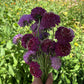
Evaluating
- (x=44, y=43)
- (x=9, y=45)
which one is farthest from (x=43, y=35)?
(x=9, y=45)

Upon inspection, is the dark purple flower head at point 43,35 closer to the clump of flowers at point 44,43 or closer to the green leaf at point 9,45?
the clump of flowers at point 44,43

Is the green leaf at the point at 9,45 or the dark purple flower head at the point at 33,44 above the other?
the dark purple flower head at the point at 33,44

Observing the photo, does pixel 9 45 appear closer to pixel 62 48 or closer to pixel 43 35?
pixel 43 35

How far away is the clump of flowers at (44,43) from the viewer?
74 centimetres

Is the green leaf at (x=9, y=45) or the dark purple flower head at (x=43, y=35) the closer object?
the dark purple flower head at (x=43, y=35)

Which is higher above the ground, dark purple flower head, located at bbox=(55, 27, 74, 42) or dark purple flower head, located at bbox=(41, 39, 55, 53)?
dark purple flower head, located at bbox=(55, 27, 74, 42)

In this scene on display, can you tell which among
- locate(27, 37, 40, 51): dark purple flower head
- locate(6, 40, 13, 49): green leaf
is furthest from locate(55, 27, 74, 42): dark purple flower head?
locate(6, 40, 13, 49): green leaf

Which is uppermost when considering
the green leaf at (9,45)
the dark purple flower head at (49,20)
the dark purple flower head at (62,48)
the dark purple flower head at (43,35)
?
the dark purple flower head at (49,20)

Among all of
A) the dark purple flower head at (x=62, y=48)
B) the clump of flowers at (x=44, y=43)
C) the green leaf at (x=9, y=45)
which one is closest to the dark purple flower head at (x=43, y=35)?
the clump of flowers at (x=44, y=43)

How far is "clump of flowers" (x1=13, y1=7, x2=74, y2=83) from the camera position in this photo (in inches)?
29.0

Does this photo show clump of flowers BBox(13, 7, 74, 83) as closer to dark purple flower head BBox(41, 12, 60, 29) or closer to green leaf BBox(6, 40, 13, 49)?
dark purple flower head BBox(41, 12, 60, 29)

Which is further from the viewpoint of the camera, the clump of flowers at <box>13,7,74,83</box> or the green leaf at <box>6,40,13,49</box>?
the green leaf at <box>6,40,13,49</box>

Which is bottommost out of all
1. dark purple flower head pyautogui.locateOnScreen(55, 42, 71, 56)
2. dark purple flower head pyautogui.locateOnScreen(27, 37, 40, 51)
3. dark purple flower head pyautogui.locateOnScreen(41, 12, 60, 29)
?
dark purple flower head pyautogui.locateOnScreen(55, 42, 71, 56)

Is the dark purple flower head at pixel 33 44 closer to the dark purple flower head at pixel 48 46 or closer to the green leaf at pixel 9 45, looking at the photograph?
the dark purple flower head at pixel 48 46
